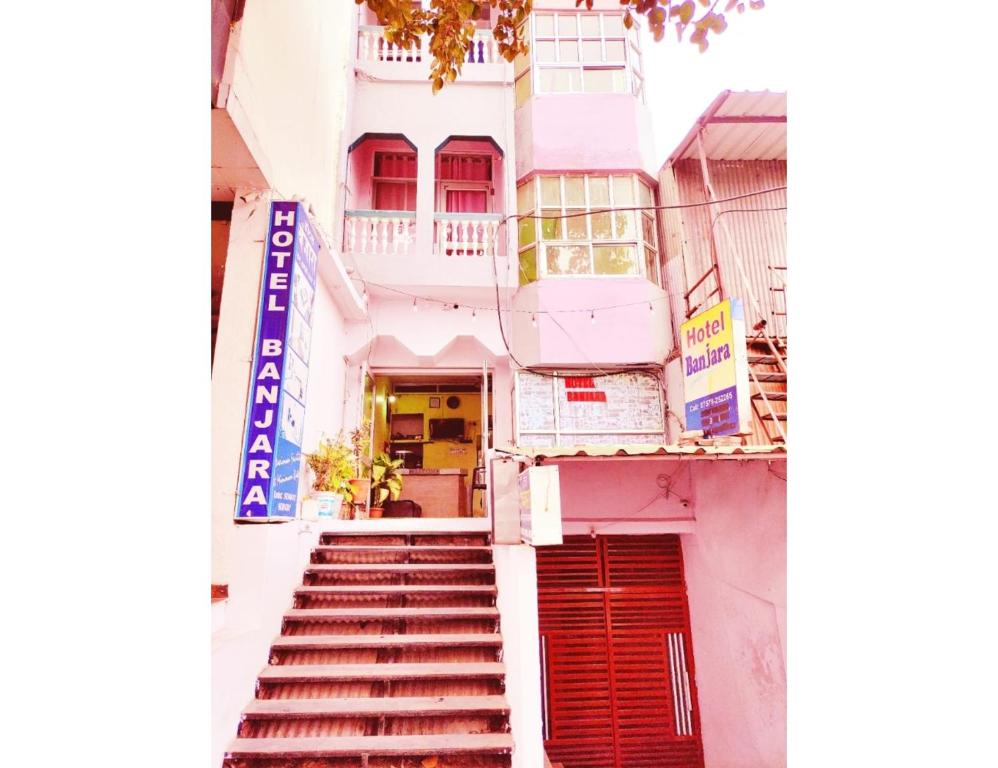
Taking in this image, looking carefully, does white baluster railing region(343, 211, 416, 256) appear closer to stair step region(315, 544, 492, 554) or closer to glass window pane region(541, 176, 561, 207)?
glass window pane region(541, 176, 561, 207)

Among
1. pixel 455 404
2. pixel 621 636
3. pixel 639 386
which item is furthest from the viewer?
pixel 455 404

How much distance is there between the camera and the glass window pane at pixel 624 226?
8422 millimetres

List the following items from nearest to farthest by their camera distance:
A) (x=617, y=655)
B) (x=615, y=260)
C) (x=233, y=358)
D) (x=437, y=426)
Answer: (x=233, y=358), (x=617, y=655), (x=615, y=260), (x=437, y=426)

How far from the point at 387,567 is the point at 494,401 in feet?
12.5

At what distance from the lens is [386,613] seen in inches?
190

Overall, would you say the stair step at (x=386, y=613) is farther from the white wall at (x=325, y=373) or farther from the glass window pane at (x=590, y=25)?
the glass window pane at (x=590, y=25)

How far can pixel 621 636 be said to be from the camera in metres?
6.90

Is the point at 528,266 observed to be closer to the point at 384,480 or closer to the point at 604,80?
the point at 604,80

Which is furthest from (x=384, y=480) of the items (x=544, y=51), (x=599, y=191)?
(x=544, y=51)

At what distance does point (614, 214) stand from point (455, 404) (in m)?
5.42
